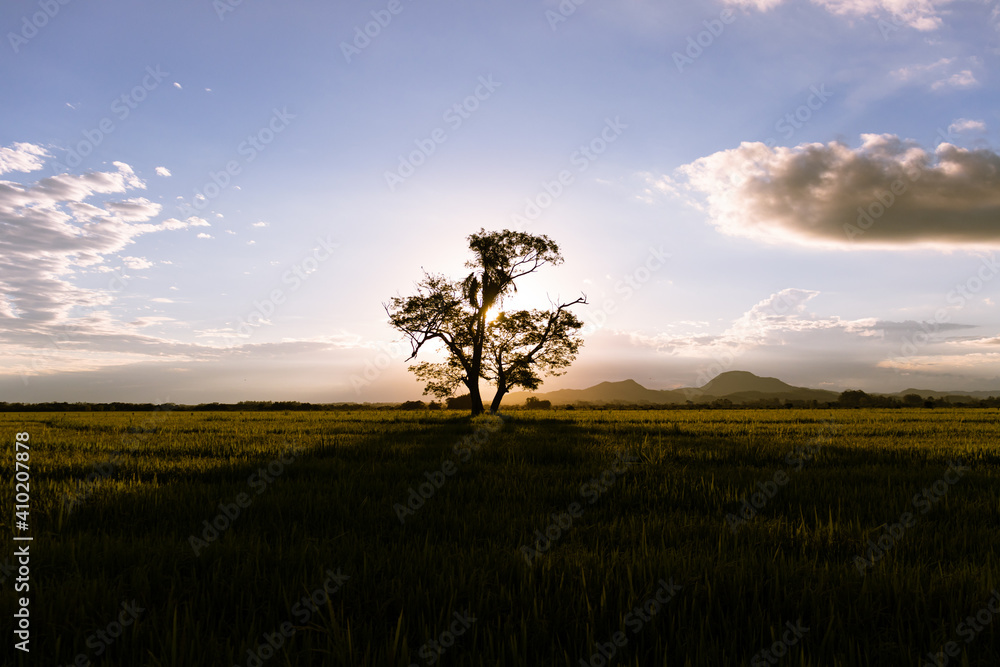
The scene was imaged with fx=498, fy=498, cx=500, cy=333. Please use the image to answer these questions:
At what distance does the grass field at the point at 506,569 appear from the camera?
9.90ft

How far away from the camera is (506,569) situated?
3.93m

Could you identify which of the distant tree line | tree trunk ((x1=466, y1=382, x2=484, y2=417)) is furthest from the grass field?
the distant tree line

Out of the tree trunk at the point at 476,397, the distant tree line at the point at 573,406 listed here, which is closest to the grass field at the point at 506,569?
the tree trunk at the point at 476,397

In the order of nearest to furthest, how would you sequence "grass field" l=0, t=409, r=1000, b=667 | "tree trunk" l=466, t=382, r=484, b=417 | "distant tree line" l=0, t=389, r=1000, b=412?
"grass field" l=0, t=409, r=1000, b=667, "tree trunk" l=466, t=382, r=484, b=417, "distant tree line" l=0, t=389, r=1000, b=412

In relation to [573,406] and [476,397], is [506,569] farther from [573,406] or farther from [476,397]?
[573,406]

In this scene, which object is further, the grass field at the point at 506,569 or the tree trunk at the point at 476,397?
the tree trunk at the point at 476,397

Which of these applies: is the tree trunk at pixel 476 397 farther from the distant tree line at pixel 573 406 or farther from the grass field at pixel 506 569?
the grass field at pixel 506 569

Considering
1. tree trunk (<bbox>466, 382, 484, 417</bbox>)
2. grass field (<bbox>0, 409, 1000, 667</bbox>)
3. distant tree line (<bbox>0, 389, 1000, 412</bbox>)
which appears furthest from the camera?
distant tree line (<bbox>0, 389, 1000, 412</bbox>)

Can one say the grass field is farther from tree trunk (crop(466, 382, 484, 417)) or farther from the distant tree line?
the distant tree line

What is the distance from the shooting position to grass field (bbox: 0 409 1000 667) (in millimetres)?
3018

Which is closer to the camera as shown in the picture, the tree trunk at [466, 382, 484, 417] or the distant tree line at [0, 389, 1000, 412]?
the tree trunk at [466, 382, 484, 417]

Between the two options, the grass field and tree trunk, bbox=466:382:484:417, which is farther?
tree trunk, bbox=466:382:484:417

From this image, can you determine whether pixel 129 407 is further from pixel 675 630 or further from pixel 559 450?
pixel 675 630

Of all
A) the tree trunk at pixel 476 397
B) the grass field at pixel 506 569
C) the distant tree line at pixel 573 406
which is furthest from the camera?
the distant tree line at pixel 573 406
